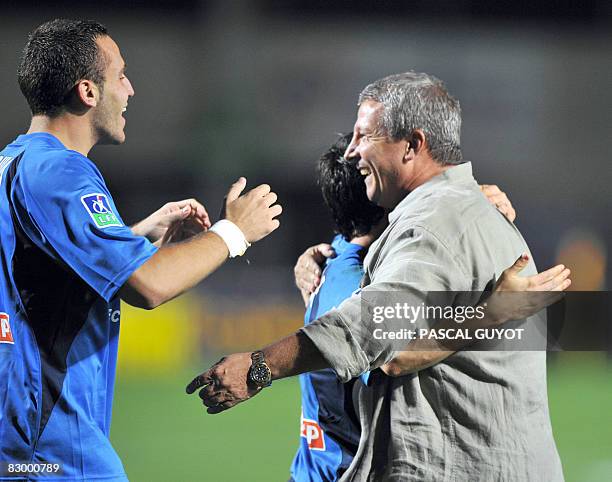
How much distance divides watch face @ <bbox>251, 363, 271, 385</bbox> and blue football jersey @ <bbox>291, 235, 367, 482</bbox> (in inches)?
27.7

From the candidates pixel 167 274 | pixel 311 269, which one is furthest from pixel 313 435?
pixel 167 274

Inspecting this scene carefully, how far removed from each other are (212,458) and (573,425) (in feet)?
12.3

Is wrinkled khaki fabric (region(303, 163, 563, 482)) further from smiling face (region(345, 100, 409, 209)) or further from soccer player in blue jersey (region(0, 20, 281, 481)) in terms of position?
soccer player in blue jersey (region(0, 20, 281, 481))

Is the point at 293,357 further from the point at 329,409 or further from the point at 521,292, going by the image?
the point at 329,409

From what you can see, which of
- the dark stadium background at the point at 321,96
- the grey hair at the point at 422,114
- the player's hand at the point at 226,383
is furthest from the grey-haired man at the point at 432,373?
the dark stadium background at the point at 321,96

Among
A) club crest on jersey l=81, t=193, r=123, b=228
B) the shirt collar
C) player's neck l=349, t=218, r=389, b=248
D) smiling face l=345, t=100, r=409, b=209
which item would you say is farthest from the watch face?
player's neck l=349, t=218, r=389, b=248

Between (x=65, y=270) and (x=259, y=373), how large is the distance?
643 millimetres

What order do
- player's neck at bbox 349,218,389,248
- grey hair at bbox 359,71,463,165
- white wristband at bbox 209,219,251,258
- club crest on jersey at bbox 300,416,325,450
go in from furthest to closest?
player's neck at bbox 349,218,389,248 → club crest on jersey at bbox 300,416,325,450 → grey hair at bbox 359,71,463,165 → white wristband at bbox 209,219,251,258

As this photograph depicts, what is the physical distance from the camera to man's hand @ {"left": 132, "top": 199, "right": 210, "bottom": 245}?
346 cm

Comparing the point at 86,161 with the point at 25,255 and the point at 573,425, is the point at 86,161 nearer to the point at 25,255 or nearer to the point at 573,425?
the point at 25,255

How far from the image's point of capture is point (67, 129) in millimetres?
2820

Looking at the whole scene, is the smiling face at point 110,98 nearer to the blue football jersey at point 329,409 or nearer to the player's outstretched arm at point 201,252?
the player's outstretched arm at point 201,252

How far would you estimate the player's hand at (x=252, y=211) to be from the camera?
281 centimetres

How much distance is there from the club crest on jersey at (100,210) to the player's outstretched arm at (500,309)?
91 cm
